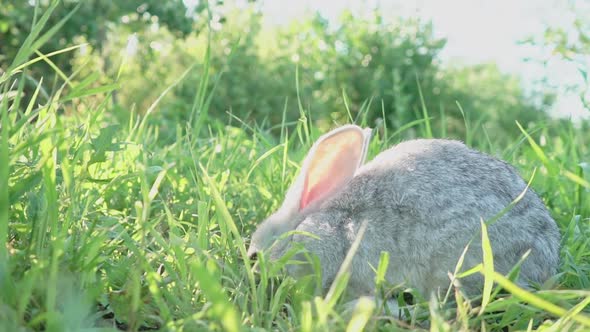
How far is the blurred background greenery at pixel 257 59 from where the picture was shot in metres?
9.96

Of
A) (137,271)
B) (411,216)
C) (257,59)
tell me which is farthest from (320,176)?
(257,59)

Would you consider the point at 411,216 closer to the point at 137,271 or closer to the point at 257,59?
the point at 137,271

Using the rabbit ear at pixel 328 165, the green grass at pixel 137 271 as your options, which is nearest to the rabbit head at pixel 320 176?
the rabbit ear at pixel 328 165

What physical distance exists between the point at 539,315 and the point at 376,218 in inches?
27.3

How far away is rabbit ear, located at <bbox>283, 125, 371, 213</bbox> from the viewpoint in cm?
289

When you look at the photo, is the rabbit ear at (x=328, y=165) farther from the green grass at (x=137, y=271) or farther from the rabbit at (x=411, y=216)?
the green grass at (x=137, y=271)

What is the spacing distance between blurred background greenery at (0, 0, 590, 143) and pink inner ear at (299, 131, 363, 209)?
6412mm

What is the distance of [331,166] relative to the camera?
9.59ft

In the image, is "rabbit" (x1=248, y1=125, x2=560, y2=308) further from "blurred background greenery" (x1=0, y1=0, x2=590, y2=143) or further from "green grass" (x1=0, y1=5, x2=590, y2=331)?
"blurred background greenery" (x1=0, y1=0, x2=590, y2=143)

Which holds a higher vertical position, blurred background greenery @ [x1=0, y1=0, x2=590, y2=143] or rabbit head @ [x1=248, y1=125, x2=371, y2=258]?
rabbit head @ [x1=248, y1=125, x2=371, y2=258]

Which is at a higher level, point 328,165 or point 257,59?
point 328,165

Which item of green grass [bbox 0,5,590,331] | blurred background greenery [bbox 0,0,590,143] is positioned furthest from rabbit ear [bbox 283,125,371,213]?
blurred background greenery [bbox 0,0,590,143]

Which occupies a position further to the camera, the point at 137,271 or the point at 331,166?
the point at 331,166

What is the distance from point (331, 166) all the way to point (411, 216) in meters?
0.48
